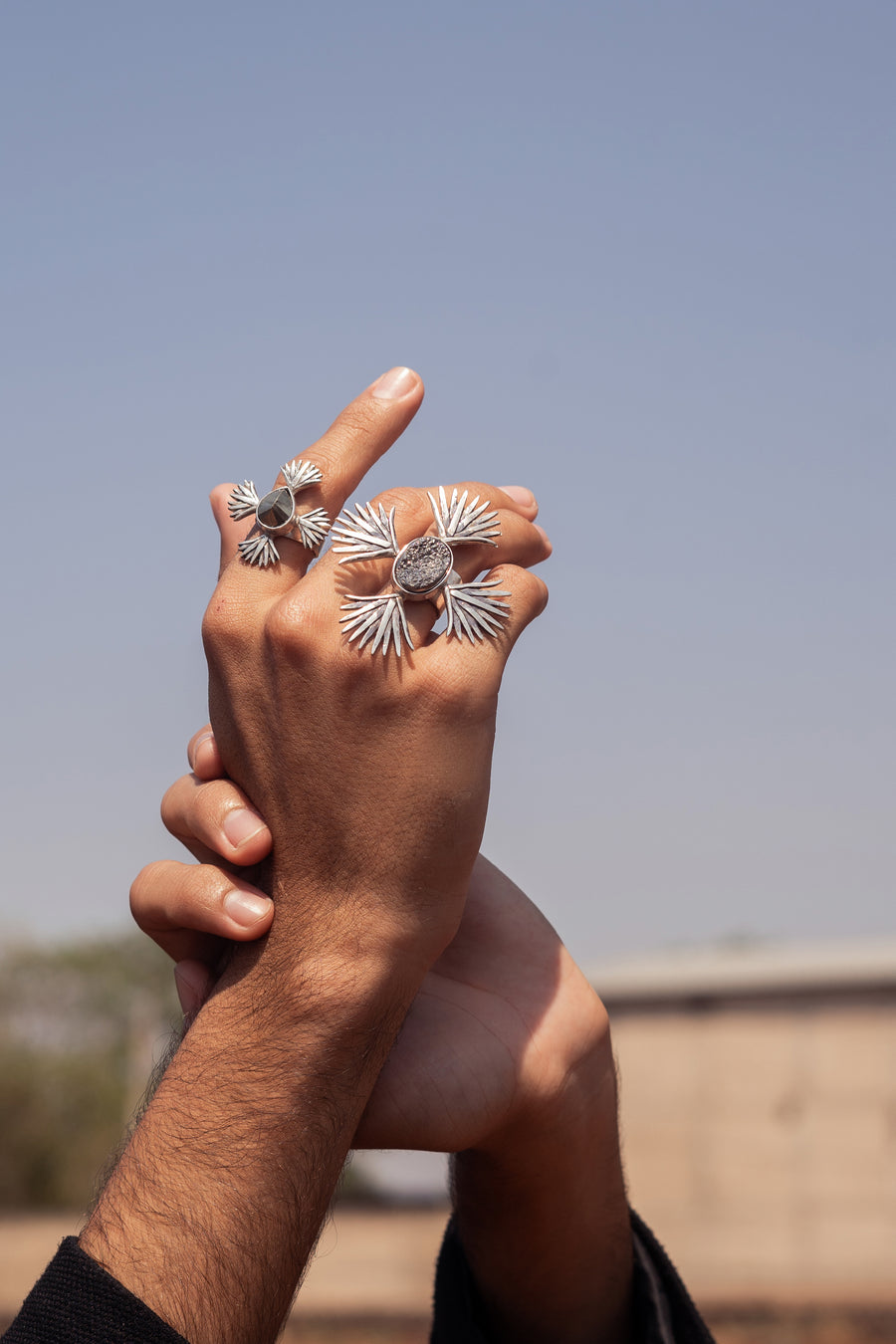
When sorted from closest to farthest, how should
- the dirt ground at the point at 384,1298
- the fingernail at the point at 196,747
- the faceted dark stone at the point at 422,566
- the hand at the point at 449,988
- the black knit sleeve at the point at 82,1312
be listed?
the black knit sleeve at the point at 82,1312 → the faceted dark stone at the point at 422,566 → the hand at the point at 449,988 → the fingernail at the point at 196,747 → the dirt ground at the point at 384,1298

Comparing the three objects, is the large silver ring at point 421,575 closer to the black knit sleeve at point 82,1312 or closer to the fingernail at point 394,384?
the fingernail at point 394,384

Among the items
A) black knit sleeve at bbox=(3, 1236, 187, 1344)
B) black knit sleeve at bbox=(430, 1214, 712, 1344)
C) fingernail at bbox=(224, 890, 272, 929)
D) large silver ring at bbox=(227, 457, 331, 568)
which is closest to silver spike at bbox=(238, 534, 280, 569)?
large silver ring at bbox=(227, 457, 331, 568)

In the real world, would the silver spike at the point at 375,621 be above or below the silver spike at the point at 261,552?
below

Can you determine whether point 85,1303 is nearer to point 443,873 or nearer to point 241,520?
point 443,873

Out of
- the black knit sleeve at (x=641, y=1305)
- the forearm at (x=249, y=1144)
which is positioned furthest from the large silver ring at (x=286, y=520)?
the black knit sleeve at (x=641, y=1305)

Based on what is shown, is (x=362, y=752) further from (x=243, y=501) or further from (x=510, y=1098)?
(x=510, y=1098)

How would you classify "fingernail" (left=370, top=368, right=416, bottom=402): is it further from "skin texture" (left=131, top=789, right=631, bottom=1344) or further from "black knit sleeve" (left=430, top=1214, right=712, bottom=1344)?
"black knit sleeve" (left=430, top=1214, right=712, bottom=1344)

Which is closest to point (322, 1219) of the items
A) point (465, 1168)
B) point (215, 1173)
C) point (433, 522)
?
point (215, 1173)
